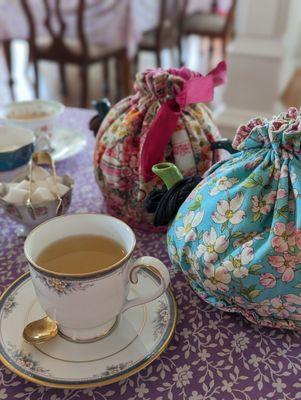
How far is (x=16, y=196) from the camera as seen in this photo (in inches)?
23.6

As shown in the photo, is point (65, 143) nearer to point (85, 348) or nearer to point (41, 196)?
point (41, 196)

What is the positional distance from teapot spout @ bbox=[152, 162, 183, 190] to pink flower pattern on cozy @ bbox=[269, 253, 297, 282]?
157mm

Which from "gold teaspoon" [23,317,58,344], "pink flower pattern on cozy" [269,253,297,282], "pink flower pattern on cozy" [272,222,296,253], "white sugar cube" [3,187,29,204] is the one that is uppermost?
"pink flower pattern on cozy" [272,222,296,253]

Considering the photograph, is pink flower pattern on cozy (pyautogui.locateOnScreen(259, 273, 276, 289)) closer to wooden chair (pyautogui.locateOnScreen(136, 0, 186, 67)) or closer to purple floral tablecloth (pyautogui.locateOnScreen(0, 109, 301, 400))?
purple floral tablecloth (pyautogui.locateOnScreen(0, 109, 301, 400))

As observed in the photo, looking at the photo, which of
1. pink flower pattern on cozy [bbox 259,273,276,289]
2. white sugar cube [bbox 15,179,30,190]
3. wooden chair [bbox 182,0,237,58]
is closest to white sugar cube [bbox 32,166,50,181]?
white sugar cube [bbox 15,179,30,190]

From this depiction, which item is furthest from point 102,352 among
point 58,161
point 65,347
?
point 58,161

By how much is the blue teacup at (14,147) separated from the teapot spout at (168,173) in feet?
0.81

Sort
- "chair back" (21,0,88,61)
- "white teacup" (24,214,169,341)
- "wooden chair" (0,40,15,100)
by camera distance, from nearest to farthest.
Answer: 1. "white teacup" (24,214,169,341)
2. "chair back" (21,0,88,61)
3. "wooden chair" (0,40,15,100)

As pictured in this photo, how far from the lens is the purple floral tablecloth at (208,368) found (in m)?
0.43

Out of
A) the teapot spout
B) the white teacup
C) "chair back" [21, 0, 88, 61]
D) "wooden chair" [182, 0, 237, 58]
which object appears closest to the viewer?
the white teacup

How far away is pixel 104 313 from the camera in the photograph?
17.6 inches

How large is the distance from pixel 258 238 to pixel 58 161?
474 millimetres

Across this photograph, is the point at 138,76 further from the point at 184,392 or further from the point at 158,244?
the point at 184,392

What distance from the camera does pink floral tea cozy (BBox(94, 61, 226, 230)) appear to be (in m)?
0.58
